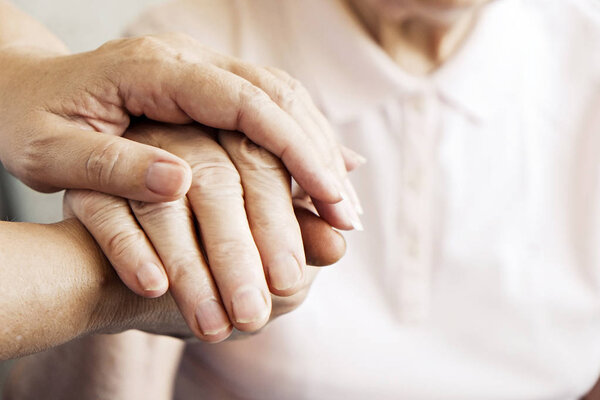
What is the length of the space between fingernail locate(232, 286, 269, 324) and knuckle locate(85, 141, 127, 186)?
0.47 ft

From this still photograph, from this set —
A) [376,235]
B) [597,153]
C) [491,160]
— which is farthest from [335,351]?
[597,153]

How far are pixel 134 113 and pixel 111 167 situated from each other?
10 centimetres

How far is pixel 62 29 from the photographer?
37.0 inches

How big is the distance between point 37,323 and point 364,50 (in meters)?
0.64

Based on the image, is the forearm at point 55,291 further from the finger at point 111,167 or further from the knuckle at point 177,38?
the knuckle at point 177,38

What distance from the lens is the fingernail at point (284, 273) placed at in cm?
49

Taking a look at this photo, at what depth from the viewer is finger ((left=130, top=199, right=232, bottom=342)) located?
47 cm

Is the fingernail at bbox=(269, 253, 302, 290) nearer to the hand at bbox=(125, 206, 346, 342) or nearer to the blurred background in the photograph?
the hand at bbox=(125, 206, 346, 342)

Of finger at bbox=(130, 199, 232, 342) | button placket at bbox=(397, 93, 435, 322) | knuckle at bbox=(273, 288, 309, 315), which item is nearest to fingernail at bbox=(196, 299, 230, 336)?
finger at bbox=(130, 199, 232, 342)

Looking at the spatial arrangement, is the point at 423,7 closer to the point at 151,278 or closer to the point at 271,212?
the point at 271,212

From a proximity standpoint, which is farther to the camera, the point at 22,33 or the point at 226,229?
the point at 22,33

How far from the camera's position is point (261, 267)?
490mm

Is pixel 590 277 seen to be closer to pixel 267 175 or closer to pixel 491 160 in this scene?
pixel 491 160

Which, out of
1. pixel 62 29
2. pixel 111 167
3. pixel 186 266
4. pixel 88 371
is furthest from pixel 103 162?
pixel 62 29
